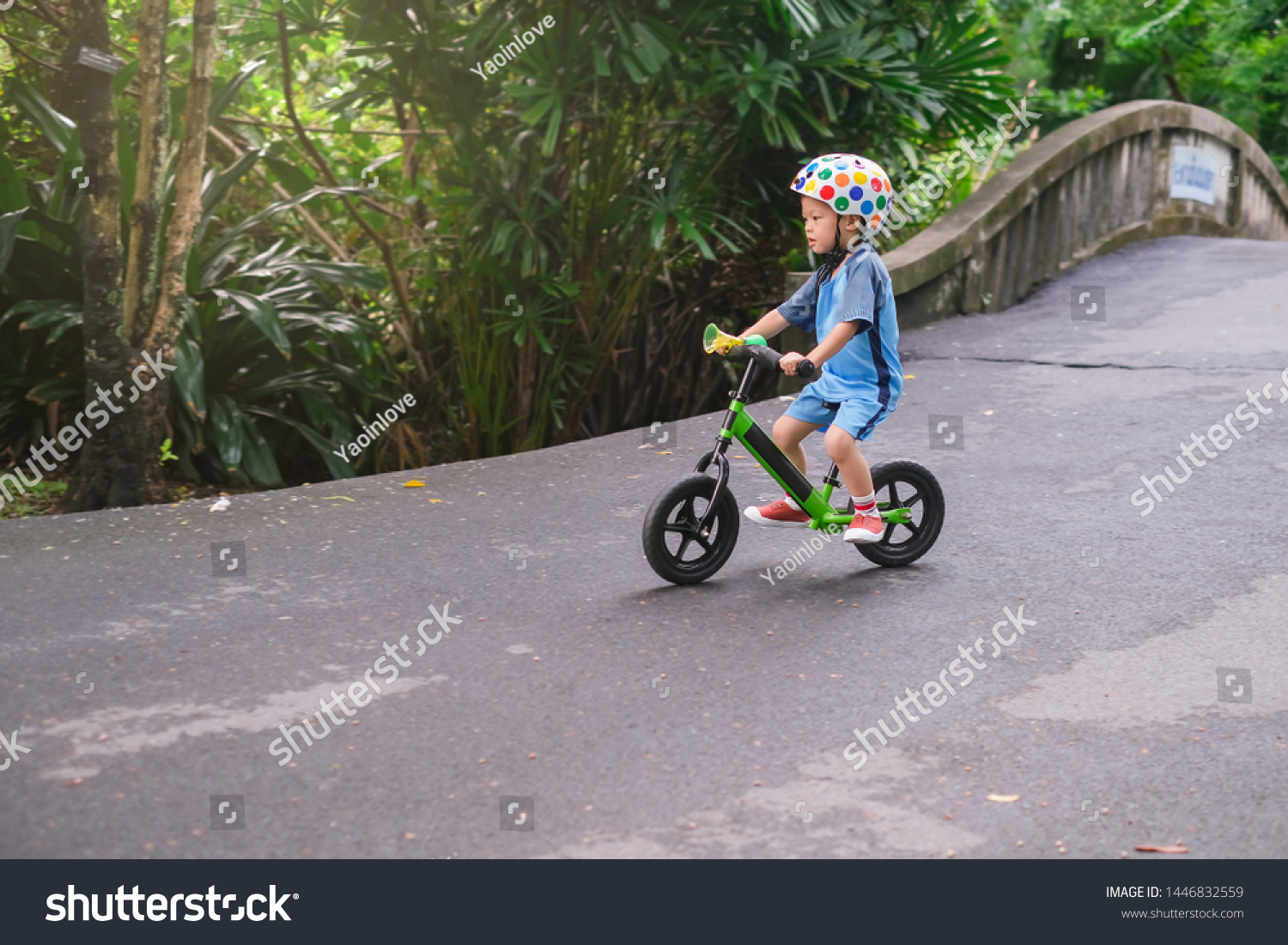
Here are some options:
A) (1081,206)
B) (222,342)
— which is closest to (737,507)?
(222,342)

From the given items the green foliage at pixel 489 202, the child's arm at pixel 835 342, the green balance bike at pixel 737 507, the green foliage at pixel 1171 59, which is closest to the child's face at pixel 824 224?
the child's arm at pixel 835 342

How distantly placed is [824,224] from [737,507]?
1.16 metres

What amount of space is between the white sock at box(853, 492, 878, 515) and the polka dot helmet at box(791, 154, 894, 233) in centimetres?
108

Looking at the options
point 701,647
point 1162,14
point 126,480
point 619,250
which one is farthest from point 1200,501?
point 1162,14

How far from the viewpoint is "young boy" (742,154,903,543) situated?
4.94 metres

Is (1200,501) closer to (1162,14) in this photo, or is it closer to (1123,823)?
(1123,823)

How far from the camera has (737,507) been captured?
A: 5402mm

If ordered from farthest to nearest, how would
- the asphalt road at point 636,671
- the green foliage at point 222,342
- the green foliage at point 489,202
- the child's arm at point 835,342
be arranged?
the green foliage at point 489,202 → the green foliage at point 222,342 → the child's arm at point 835,342 → the asphalt road at point 636,671

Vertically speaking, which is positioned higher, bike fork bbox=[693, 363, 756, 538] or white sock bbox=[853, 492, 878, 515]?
bike fork bbox=[693, 363, 756, 538]

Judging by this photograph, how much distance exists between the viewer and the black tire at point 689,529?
16.6 ft

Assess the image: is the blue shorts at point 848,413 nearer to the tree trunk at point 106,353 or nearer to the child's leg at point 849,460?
the child's leg at point 849,460

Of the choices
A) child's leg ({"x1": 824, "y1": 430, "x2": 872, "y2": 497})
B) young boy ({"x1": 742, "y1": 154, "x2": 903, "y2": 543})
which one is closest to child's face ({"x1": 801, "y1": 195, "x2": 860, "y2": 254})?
young boy ({"x1": 742, "y1": 154, "x2": 903, "y2": 543})

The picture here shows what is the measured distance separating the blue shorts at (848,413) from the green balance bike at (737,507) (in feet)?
0.38

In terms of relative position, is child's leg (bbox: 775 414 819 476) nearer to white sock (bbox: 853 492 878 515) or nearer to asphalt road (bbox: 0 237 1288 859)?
white sock (bbox: 853 492 878 515)
